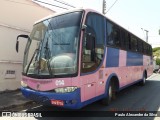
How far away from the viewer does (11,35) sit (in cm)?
1242

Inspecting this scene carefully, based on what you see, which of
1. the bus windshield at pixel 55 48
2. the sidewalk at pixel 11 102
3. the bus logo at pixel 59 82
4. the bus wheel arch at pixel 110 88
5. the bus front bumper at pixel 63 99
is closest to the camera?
the bus front bumper at pixel 63 99

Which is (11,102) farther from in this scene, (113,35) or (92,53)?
(113,35)

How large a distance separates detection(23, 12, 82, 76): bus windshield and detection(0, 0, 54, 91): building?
447cm

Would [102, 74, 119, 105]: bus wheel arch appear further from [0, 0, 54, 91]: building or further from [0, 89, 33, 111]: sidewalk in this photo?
[0, 0, 54, 91]: building

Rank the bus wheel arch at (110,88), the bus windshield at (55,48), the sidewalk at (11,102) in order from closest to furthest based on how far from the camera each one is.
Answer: the bus windshield at (55,48) → the sidewalk at (11,102) → the bus wheel arch at (110,88)

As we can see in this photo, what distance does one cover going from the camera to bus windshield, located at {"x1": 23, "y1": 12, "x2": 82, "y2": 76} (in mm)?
6738

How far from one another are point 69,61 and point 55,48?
2.18 ft

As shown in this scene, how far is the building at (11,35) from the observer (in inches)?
468

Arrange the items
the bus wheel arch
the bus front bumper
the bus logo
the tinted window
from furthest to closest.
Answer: the tinted window, the bus wheel arch, the bus logo, the bus front bumper

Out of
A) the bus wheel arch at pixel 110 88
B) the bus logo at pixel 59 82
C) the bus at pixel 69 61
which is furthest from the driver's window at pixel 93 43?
the bus wheel arch at pixel 110 88

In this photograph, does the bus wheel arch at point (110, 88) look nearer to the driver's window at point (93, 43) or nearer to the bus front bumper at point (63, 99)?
the driver's window at point (93, 43)

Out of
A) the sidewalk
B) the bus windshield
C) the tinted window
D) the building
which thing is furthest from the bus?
the building

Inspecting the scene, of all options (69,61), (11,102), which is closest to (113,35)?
(69,61)

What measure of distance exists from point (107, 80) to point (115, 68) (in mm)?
1234
